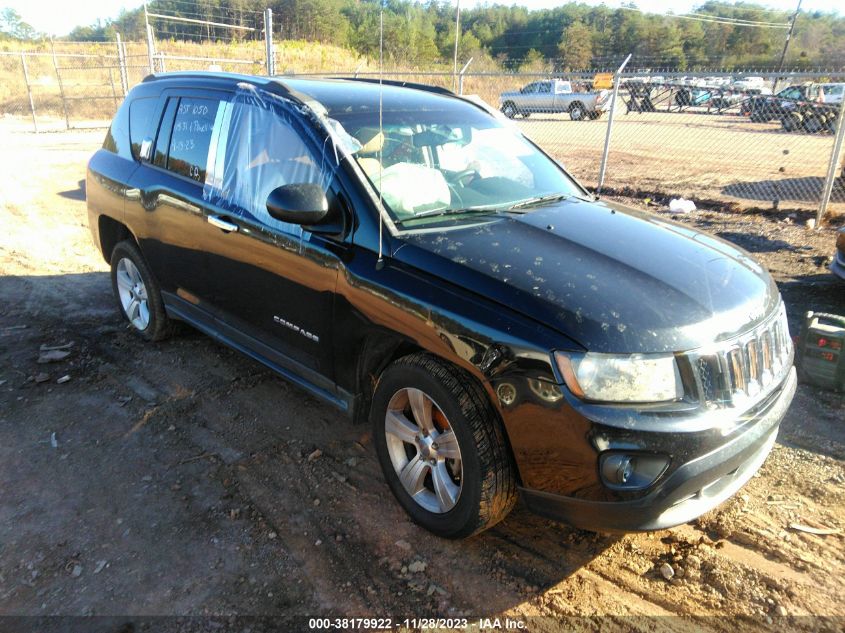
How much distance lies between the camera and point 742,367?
8.13 ft

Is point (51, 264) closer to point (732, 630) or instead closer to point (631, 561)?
point (631, 561)

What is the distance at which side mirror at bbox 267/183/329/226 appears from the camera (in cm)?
286

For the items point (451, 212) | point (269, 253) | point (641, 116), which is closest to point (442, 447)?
point (451, 212)

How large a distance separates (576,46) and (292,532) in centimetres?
5022

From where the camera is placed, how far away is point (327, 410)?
157 inches

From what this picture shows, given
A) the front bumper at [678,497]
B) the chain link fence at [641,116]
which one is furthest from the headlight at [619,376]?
the chain link fence at [641,116]

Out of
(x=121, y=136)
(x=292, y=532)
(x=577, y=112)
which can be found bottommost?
(x=292, y=532)

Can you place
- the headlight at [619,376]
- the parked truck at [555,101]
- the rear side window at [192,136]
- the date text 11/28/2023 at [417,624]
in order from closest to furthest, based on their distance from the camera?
1. the headlight at [619,376]
2. the date text 11/28/2023 at [417,624]
3. the rear side window at [192,136]
4. the parked truck at [555,101]

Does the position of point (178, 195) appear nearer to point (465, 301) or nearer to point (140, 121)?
point (140, 121)

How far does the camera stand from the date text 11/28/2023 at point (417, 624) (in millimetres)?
2414

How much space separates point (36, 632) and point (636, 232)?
3.15 metres

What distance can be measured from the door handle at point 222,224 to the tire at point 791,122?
68.9ft

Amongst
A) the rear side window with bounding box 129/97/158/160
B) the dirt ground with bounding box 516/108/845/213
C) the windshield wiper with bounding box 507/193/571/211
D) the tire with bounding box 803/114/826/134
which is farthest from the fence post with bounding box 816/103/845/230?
the tire with bounding box 803/114/826/134

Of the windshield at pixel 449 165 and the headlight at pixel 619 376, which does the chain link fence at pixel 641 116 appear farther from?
the headlight at pixel 619 376
